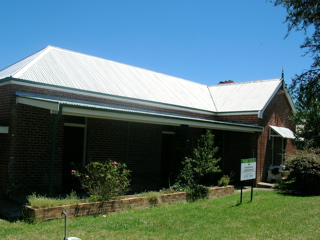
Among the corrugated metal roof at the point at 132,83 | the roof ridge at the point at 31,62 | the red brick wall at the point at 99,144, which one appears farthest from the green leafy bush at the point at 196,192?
the roof ridge at the point at 31,62

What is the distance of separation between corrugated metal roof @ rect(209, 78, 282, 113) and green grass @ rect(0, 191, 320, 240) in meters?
7.96

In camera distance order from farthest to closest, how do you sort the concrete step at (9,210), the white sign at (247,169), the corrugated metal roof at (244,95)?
the corrugated metal roof at (244,95)
the white sign at (247,169)
the concrete step at (9,210)

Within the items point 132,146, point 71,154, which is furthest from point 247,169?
point 71,154

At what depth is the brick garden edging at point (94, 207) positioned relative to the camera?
756 centimetres

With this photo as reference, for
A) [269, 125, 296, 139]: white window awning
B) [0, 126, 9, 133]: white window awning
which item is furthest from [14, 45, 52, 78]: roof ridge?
[269, 125, 296, 139]: white window awning

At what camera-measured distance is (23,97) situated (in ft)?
32.4

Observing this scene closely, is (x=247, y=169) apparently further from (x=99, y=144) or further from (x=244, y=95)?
(x=244, y=95)

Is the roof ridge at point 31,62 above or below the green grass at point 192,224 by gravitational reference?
above

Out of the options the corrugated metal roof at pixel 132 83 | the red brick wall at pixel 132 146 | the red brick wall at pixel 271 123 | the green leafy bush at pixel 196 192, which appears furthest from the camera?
the red brick wall at pixel 271 123

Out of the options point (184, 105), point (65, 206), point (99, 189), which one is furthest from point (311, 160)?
point (65, 206)

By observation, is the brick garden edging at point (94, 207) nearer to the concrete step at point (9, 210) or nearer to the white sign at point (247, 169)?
the concrete step at point (9, 210)

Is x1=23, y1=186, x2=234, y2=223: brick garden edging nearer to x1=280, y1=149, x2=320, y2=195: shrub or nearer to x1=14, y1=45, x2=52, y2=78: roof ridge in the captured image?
x1=14, y1=45, x2=52, y2=78: roof ridge

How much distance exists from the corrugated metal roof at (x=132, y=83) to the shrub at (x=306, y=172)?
385 centimetres

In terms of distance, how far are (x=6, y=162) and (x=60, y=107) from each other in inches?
131
